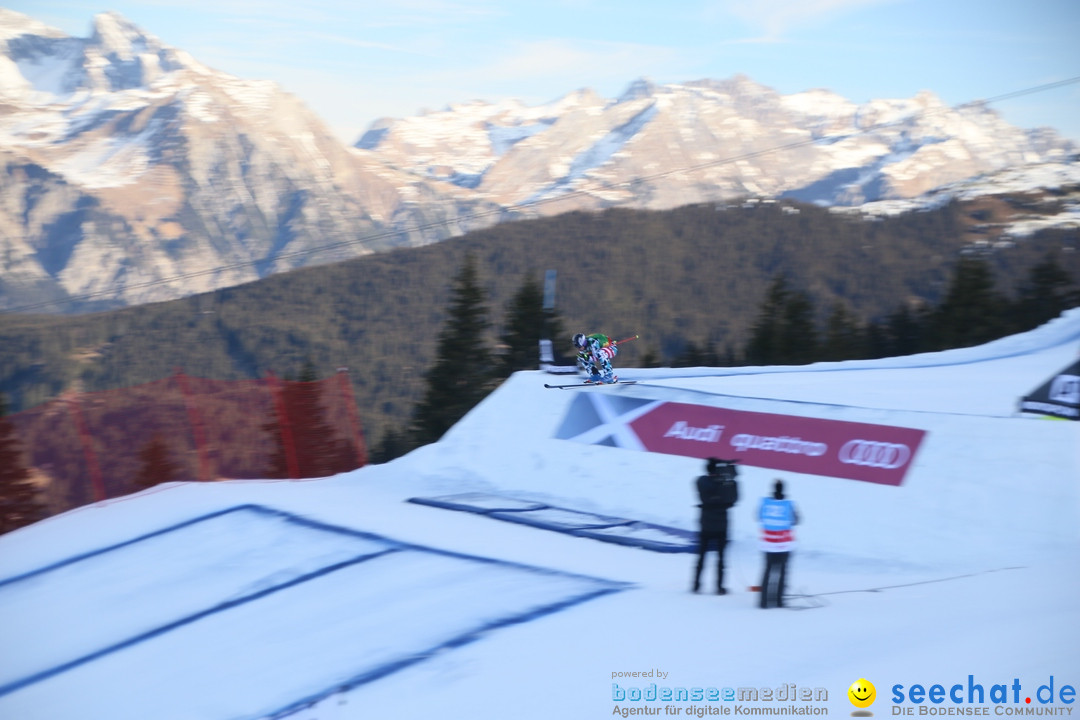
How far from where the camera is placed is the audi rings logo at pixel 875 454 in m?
12.3

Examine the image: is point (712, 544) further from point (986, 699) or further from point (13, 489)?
point (13, 489)

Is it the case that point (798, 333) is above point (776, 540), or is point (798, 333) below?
above

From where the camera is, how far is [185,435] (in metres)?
18.8

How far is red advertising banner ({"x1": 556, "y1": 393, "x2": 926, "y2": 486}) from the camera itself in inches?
493

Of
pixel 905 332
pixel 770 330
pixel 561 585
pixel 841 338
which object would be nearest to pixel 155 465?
pixel 561 585

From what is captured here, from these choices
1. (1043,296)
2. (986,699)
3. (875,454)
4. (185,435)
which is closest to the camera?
(986,699)

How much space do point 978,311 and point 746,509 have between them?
5093 centimetres

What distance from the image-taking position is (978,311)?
57031 mm

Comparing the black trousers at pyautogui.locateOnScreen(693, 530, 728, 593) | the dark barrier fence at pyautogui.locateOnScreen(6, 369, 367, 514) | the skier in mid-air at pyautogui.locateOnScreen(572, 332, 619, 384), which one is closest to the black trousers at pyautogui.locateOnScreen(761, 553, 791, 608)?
the black trousers at pyautogui.locateOnScreen(693, 530, 728, 593)

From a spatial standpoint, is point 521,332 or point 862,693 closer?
point 862,693

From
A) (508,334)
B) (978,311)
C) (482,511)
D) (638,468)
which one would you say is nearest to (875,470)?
(638,468)

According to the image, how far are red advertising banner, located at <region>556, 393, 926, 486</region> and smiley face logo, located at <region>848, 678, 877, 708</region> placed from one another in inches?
225

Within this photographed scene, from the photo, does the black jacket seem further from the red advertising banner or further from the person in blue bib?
the red advertising banner

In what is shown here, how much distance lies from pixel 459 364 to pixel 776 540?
4264 centimetres
